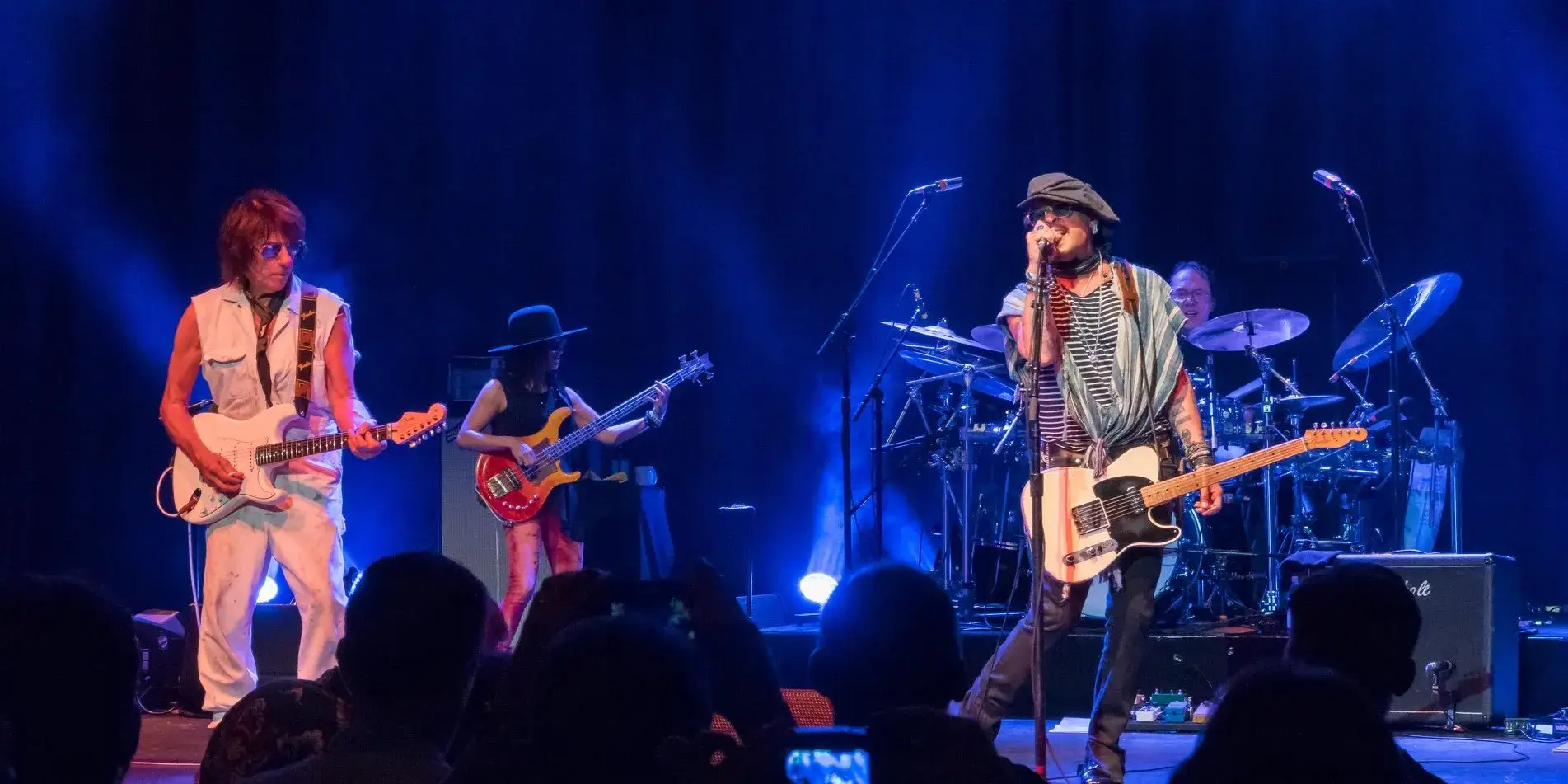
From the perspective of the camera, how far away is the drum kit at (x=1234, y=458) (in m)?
8.78

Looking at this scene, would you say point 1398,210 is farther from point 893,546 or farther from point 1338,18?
point 893,546

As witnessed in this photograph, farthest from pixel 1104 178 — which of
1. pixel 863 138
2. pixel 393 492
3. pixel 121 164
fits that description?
pixel 121 164

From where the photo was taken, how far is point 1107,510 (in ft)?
17.8

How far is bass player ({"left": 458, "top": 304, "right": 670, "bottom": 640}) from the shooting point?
8430 millimetres

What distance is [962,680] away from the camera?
2.53 meters

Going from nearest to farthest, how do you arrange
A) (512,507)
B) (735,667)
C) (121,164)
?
(735,667), (512,507), (121,164)

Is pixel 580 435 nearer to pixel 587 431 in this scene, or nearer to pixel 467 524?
pixel 587 431

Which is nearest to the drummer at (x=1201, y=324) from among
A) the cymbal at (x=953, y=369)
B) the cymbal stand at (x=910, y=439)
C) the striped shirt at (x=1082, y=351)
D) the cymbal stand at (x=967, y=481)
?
the cymbal at (x=953, y=369)

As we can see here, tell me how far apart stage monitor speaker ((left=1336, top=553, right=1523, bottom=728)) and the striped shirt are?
230 cm

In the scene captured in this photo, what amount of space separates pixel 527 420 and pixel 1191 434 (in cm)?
433

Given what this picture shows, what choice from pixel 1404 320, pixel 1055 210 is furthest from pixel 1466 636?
pixel 1055 210

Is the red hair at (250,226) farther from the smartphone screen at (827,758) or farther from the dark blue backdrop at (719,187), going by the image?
the smartphone screen at (827,758)

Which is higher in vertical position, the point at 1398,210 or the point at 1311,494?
the point at 1398,210

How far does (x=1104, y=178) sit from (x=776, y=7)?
2572 mm
